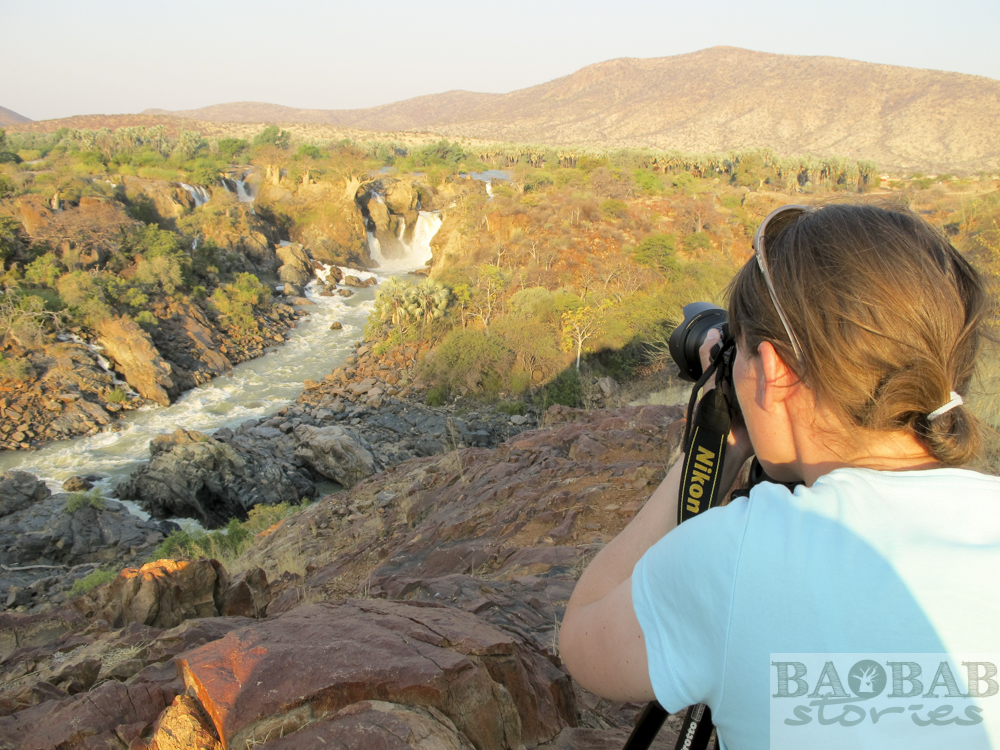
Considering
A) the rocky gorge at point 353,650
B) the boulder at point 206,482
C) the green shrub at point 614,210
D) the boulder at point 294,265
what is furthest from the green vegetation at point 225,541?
the green shrub at point 614,210

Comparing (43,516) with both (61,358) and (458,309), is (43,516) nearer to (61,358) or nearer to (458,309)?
(61,358)

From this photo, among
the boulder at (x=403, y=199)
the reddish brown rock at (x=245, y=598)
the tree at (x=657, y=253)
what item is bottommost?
the reddish brown rock at (x=245, y=598)

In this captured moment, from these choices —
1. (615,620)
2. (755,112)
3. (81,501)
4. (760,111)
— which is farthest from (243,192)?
(760,111)

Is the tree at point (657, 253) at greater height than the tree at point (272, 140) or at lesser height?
lesser

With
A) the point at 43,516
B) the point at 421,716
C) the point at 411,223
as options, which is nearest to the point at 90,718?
the point at 421,716

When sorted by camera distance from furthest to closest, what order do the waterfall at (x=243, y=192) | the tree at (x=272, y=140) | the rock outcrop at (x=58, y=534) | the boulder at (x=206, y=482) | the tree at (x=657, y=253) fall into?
1. the tree at (x=272, y=140)
2. the waterfall at (x=243, y=192)
3. the tree at (x=657, y=253)
4. the boulder at (x=206, y=482)
5. the rock outcrop at (x=58, y=534)

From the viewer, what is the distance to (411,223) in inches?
1368

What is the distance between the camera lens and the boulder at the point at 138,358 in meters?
16.6

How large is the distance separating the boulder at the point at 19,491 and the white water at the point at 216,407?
3.21 feet

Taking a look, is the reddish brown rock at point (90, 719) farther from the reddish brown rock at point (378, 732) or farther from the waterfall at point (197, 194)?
the waterfall at point (197, 194)

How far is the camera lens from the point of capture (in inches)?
53.9

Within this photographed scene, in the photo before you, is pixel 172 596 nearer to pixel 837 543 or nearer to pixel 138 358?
pixel 837 543

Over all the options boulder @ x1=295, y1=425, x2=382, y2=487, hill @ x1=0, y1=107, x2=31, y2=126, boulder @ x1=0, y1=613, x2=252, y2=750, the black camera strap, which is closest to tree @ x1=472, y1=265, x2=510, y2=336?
boulder @ x1=295, y1=425, x2=382, y2=487

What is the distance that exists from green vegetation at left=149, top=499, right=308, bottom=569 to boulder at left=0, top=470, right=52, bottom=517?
142 inches
